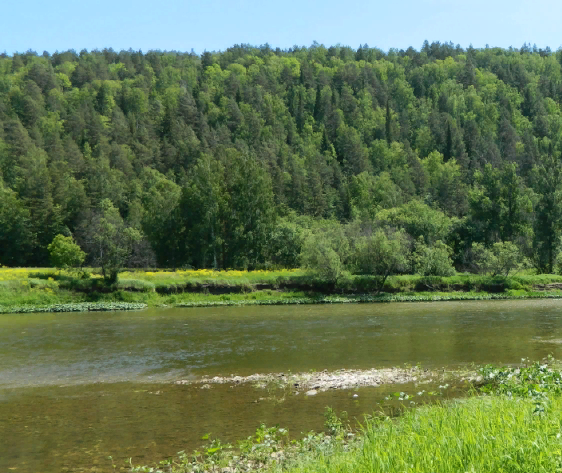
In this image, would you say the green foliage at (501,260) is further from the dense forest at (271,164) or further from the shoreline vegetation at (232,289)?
the dense forest at (271,164)

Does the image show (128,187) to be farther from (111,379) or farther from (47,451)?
(47,451)

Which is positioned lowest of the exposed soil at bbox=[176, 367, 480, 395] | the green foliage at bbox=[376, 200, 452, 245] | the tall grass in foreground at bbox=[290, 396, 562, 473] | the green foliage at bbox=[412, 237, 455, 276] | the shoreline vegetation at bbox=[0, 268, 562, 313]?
the shoreline vegetation at bbox=[0, 268, 562, 313]

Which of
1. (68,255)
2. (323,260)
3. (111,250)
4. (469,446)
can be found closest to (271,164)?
(323,260)

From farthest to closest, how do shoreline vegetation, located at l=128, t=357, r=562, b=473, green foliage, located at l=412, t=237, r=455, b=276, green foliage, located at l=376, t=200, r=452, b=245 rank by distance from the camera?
green foliage, located at l=376, t=200, r=452, b=245
green foliage, located at l=412, t=237, r=455, b=276
shoreline vegetation, located at l=128, t=357, r=562, b=473

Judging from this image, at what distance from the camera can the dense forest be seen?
79562mm

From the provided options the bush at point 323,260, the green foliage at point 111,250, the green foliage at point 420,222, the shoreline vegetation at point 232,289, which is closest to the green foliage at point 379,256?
the shoreline vegetation at point 232,289

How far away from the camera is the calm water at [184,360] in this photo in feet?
45.5

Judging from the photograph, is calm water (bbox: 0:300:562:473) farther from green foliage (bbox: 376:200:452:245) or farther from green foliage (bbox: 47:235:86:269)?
green foliage (bbox: 376:200:452:245)

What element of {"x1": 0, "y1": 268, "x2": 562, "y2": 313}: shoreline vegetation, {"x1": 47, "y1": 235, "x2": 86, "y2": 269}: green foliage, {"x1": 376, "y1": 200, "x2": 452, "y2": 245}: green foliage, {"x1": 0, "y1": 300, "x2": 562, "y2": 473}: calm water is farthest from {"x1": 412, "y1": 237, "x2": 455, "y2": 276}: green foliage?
{"x1": 47, "y1": 235, "x2": 86, "y2": 269}: green foliage

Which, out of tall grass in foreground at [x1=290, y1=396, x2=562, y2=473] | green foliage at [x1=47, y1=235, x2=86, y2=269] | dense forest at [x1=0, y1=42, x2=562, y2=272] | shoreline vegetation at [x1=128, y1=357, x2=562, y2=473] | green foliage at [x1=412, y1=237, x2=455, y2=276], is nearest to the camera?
tall grass in foreground at [x1=290, y1=396, x2=562, y2=473]

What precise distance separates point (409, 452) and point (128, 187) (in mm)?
115190

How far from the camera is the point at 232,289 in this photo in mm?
60281

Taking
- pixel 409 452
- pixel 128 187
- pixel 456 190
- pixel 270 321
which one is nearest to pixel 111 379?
pixel 409 452

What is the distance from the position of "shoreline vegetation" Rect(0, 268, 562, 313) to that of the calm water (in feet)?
22.5
